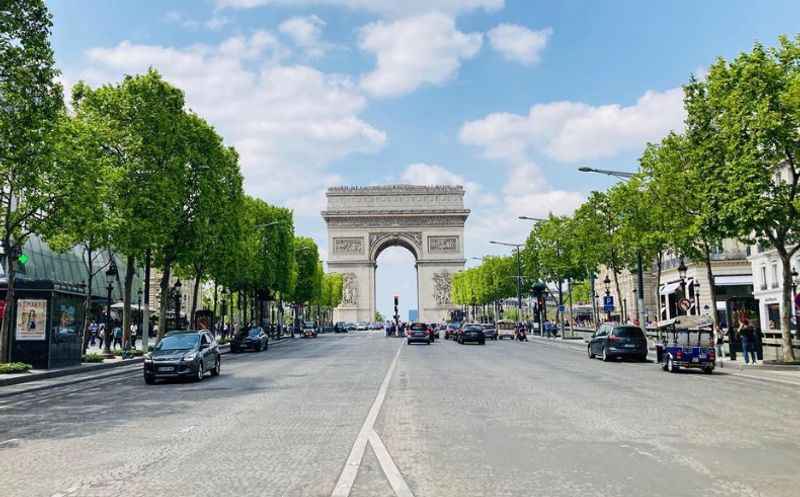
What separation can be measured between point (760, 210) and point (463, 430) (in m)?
18.1

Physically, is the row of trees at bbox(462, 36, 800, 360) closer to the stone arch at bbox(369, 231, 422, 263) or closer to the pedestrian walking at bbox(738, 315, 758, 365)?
the pedestrian walking at bbox(738, 315, 758, 365)

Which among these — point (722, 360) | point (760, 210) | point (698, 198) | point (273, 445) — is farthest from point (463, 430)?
point (722, 360)

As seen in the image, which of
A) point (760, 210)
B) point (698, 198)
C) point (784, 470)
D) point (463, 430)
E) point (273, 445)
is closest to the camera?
point (784, 470)

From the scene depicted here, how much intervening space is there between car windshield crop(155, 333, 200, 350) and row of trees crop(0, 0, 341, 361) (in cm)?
681

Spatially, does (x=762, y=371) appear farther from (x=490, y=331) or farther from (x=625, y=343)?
(x=490, y=331)

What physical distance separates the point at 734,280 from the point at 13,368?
5664 centimetres

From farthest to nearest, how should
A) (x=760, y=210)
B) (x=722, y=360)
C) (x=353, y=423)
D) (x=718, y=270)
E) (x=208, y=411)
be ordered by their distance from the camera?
(x=718, y=270) < (x=722, y=360) < (x=760, y=210) < (x=208, y=411) < (x=353, y=423)

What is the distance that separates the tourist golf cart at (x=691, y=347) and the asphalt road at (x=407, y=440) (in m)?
4.95

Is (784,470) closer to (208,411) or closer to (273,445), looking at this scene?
(273,445)

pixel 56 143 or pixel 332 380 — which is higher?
pixel 56 143

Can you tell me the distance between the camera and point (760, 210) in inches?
978

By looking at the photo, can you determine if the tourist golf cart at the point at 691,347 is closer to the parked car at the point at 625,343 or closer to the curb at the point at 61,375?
the parked car at the point at 625,343

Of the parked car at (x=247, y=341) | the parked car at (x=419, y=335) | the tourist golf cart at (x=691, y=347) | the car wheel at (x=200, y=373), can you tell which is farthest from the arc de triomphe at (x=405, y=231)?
the car wheel at (x=200, y=373)

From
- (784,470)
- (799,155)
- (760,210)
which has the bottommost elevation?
(784,470)
